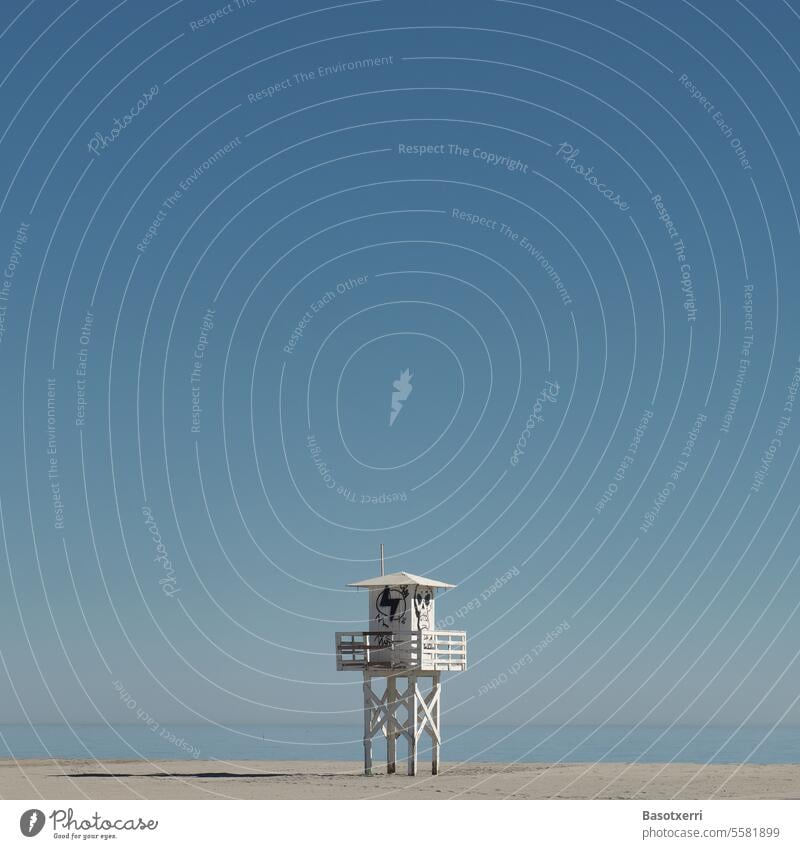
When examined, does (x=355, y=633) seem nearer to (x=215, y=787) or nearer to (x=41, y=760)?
(x=215, y=787)

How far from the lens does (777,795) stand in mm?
47344

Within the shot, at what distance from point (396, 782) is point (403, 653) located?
188 inches

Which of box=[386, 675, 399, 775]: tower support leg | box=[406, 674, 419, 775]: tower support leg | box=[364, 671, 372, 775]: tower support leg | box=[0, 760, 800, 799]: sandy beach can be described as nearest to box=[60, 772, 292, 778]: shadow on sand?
box=[0, 760, 800, 799]: sandy beach

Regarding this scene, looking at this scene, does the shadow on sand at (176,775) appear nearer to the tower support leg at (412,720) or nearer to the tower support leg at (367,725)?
the tower support leg at (367,725)

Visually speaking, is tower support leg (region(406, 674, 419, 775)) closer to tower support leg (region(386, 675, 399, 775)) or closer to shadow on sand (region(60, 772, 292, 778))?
tower support leg (region(386, 675, 399, 775))

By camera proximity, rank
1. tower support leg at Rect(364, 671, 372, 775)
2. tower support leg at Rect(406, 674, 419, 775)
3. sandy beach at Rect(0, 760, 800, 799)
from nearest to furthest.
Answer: sandy beach at Rect(0, 760, 800, 799)
tower support leg at Rect(406, 674, 419, 775)
tower support leg at Rect(364, 671, 372, 775)

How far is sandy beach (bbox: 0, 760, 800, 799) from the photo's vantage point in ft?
154

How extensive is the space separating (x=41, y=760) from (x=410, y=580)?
2802 centimetres

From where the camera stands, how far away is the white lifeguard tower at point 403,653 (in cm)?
5394

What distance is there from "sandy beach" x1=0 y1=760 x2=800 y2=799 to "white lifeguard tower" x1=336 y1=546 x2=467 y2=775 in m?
2.11

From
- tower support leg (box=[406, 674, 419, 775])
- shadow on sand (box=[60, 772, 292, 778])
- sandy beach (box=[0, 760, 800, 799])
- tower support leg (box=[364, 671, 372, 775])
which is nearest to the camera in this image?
sandy beach (box=[0, 760, 800, 799])

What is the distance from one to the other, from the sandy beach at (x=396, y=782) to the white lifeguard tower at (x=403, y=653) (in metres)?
2.11

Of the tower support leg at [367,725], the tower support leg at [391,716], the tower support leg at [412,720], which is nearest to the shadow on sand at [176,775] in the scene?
the tower support leg at [367,725]
